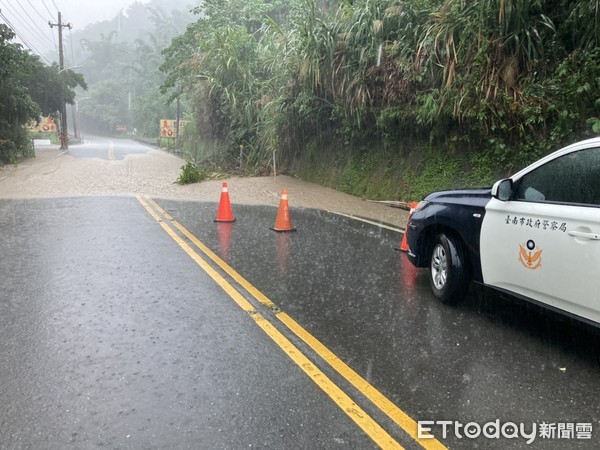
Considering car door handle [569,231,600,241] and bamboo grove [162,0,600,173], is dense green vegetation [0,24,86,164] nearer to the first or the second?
bamboo grove [162,0,600,173]

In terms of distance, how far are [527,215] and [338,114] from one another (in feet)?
38.0

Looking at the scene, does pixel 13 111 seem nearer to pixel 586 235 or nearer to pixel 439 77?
pixel 439 77

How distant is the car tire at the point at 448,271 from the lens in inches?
208

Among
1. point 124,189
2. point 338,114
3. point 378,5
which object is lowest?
point 124,189

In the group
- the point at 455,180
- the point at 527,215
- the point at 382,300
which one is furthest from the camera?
the point at 455,180

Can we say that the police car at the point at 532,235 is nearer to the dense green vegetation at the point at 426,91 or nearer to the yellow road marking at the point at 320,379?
the yellow road marking at the point at 320,379

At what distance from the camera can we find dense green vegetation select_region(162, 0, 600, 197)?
994cm

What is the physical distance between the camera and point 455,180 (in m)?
12.0

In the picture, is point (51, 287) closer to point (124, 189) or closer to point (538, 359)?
point (538, 359)

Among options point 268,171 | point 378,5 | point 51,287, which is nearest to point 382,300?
point 51,287

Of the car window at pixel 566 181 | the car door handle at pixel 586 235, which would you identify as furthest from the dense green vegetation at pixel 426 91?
the car door handle at pixel 586 235

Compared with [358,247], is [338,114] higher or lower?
higher

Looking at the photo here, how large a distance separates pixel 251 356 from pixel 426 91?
31.7 ft

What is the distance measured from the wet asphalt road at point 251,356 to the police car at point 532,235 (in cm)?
38
